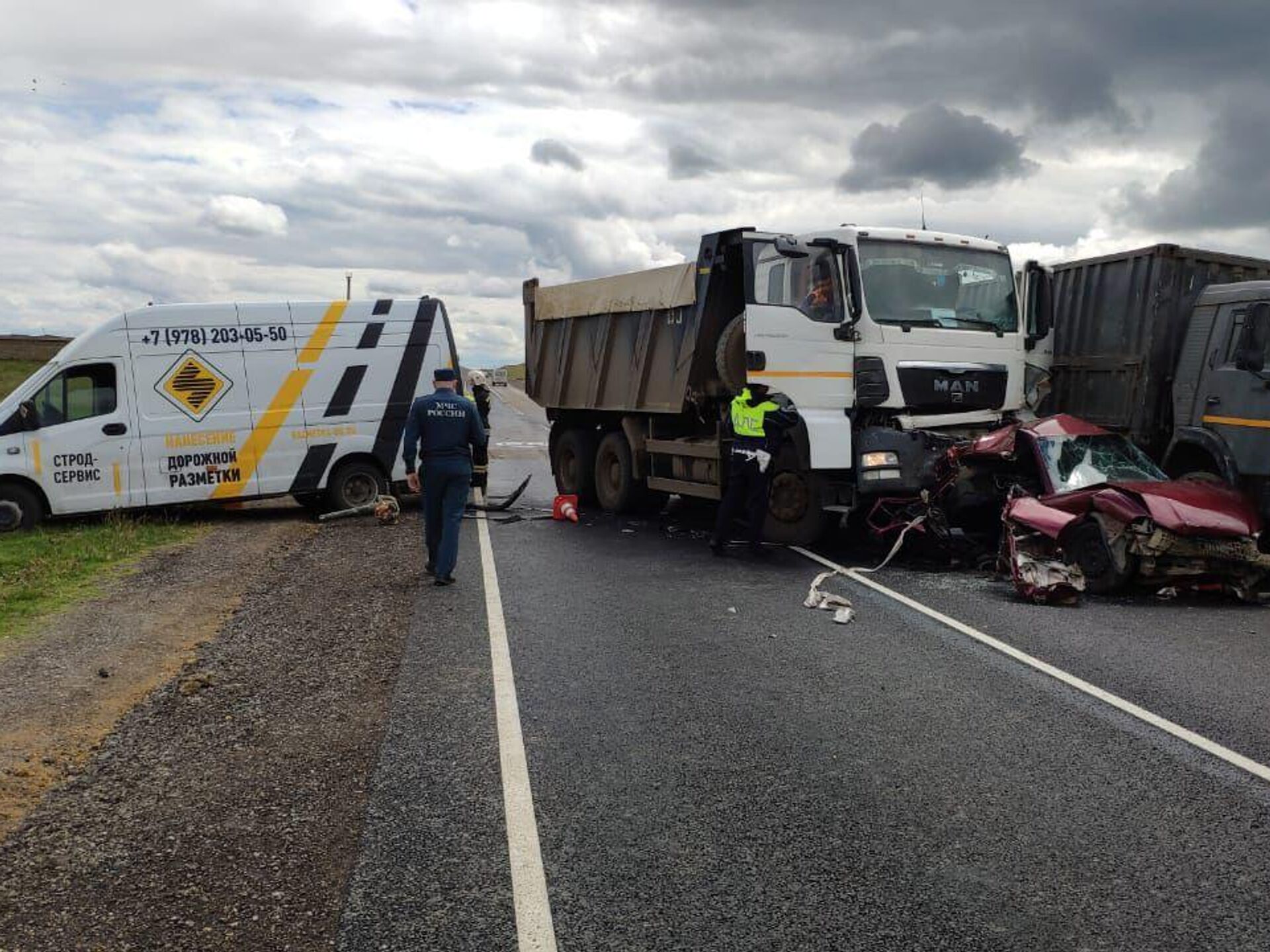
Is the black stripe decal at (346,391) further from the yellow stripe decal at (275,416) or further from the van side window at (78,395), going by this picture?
the van side window at (78,395)

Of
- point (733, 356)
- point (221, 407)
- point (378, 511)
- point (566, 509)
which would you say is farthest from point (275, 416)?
point (733, 356)

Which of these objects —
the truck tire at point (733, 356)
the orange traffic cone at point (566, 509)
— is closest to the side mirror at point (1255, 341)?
the truck tire at point (733, 356)

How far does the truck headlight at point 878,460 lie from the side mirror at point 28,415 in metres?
9.41

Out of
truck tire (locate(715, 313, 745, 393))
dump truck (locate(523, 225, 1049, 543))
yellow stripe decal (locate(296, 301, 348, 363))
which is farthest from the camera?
yellow stripe decal (locate(296, 301, 348, 363))

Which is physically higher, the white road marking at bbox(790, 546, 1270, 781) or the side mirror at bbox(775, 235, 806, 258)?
the side mirror at bbox(775, 235, 806, 258)

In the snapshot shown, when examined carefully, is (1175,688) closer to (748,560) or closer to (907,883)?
(907,883)

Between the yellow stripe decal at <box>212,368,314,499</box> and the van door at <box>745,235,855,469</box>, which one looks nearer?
the van door at <box>745,235,855,469</box>

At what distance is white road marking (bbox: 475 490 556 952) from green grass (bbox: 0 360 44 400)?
39.9m

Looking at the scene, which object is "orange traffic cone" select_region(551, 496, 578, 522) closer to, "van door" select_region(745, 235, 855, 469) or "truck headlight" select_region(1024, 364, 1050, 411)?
"van door" select_region(745, 235, 855, 469)

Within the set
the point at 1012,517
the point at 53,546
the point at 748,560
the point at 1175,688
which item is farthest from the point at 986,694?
the point at 53,546

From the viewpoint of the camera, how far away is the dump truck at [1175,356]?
9.39m

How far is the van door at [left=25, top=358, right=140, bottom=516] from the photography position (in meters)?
13.0

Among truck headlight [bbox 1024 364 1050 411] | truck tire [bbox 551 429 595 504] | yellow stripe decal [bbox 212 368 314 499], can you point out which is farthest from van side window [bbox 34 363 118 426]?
truck headlight [bbox 1024 364 1050 411]

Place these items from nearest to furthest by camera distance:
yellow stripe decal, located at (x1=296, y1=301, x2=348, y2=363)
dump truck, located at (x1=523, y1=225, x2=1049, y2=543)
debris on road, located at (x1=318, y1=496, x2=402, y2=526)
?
dump truck, located at (x1=523, y1=225, x2=1049, y2=543), debris on road, located at (x1=318, y1=496, x2=402, y2=526), yellow stripe decal, located at (x1=296, y1=301, x2=348, y2=363)
